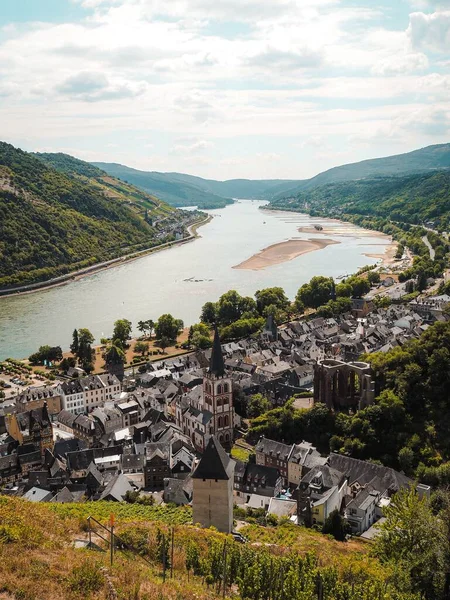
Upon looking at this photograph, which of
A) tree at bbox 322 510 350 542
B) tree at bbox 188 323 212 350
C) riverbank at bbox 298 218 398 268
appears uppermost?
riverbank at bbox 298 218 398 268

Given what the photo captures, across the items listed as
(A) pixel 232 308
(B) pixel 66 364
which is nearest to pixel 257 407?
(B) pixel 66 364

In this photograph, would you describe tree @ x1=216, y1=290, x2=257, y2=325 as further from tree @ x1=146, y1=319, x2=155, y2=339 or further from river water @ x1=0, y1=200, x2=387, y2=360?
tree @ x1=146, y1=319, x2=155, y2=339

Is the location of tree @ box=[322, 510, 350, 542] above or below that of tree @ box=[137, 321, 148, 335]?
below

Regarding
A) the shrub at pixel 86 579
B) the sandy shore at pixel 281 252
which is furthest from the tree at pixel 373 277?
the shrub at pixel 86 579

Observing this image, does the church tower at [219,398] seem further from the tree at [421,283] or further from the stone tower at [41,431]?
the tree at [421,283]

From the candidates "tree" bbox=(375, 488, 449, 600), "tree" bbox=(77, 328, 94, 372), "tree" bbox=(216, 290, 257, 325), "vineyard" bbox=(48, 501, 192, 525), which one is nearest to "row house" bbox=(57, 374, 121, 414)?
"tree" bbox=(77, 328, 94, 372)
